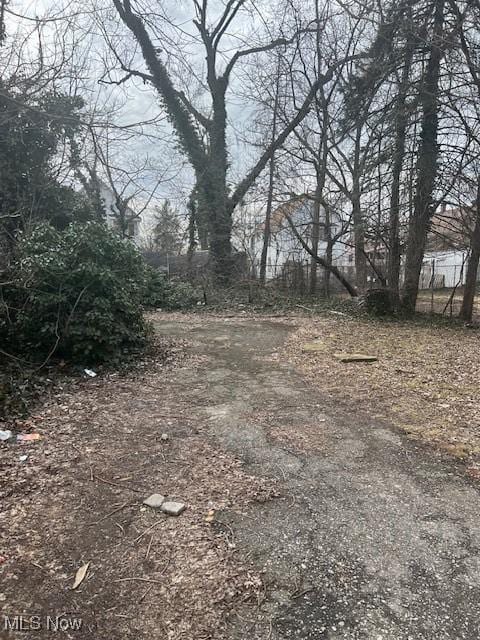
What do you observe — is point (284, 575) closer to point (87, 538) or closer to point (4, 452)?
point (87, 538)

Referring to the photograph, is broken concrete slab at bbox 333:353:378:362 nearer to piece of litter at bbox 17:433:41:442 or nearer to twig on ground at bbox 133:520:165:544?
piece of litter at bbox 17:433:41:442

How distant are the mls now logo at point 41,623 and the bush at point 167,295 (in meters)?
10.4

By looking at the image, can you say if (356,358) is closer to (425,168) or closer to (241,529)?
(241,529)

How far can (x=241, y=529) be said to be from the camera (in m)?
2.14

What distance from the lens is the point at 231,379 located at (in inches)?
195

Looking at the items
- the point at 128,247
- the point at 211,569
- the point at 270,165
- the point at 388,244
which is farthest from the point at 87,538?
the point at 270,165

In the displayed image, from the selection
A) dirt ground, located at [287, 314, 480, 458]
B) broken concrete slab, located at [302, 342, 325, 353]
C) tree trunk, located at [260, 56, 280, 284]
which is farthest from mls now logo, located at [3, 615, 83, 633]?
tree trunk, located at [260, 56, 280, 284]

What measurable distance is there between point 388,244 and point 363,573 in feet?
31.8

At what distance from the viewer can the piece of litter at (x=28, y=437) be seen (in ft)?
10.4

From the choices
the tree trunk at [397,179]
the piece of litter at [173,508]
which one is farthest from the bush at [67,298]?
the tree trunk at [397,179]

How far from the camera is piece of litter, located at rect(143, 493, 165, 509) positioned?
234 cm

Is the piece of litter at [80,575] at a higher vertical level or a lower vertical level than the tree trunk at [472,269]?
lower

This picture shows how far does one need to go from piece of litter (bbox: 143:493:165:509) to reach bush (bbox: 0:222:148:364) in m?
3.04

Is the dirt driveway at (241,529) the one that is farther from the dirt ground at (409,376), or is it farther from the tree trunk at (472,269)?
the tree trunk at (472,269)
